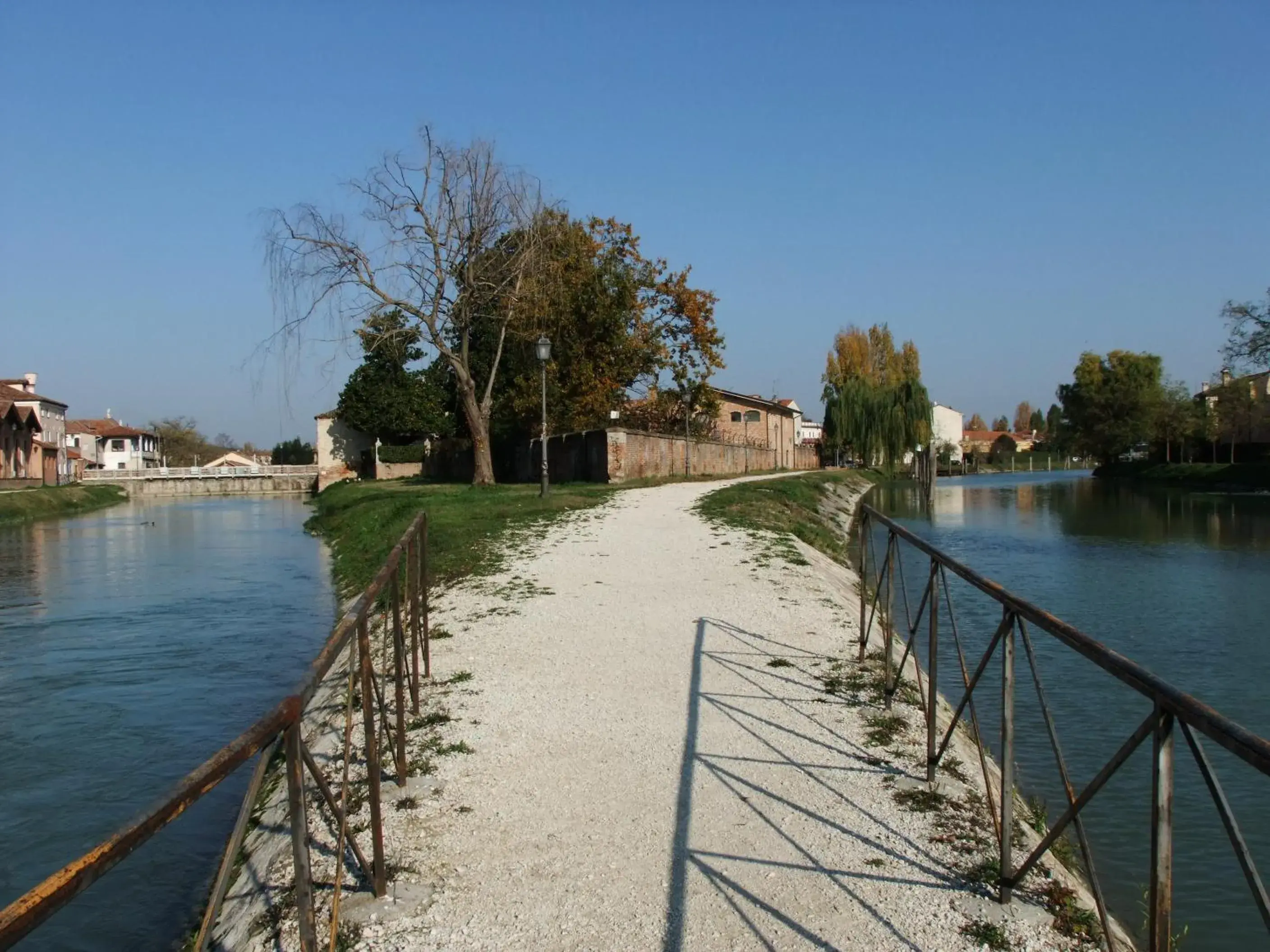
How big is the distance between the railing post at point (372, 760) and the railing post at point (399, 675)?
2.96ft

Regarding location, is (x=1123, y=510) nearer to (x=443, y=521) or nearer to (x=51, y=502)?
(x=443, y=521)

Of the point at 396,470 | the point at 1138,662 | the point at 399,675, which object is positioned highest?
the point at 396,470

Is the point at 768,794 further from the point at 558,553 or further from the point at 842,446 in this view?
the point at 842,446

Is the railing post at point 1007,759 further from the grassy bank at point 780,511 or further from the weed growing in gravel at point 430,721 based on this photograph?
the grassy bank at point 780,511

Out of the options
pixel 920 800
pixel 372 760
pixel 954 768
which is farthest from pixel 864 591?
pixel 372 760

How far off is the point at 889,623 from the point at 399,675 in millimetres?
3907

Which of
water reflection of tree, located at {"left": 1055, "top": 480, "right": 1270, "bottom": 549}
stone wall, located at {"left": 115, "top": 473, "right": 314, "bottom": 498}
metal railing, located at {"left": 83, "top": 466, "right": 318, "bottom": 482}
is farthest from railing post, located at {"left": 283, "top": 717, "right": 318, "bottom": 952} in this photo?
metal railing, located at {"left": 83, "top": 466, "right": 318, "bottom": 482}

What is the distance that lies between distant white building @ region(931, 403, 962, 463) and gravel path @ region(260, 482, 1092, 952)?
→ 8660 cm

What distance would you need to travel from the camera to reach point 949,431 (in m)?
113

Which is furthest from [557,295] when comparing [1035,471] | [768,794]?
[1035,471]

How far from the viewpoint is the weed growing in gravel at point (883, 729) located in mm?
5805

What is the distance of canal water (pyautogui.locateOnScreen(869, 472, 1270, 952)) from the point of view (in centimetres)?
544

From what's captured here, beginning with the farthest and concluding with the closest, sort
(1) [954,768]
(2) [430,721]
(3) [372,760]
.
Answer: (2) [430,721]
(1) [954,768]
(3) [372,760]

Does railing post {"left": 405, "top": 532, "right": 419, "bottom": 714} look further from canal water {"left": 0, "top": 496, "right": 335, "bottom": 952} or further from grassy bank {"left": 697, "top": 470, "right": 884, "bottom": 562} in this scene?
grassy bank {"left": 697, "top": 470, "right": 884, "bottom": 562}
